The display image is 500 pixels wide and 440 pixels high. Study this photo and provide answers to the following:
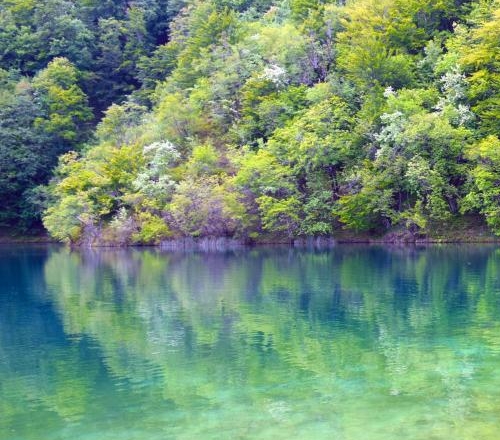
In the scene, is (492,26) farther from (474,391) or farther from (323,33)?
(474,391)

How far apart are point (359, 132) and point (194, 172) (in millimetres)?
11957

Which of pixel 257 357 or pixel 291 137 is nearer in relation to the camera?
pixel 257 357

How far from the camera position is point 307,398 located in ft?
34.1

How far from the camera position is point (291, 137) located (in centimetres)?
4603

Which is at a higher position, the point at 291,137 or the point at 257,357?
the point at 291,137

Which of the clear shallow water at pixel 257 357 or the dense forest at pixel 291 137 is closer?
the clear shallow water at pixel 257 357

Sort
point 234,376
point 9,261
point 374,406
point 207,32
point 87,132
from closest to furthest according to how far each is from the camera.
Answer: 1. point 374,406
2. point 234,376
3. point 9,261
4. point 207,32
5. point 87,132

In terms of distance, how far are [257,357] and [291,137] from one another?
111 feet

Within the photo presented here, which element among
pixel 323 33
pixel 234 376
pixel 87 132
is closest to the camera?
pixel 234 376

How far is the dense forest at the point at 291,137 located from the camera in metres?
41.7

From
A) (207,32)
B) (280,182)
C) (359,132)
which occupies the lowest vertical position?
(280,182)

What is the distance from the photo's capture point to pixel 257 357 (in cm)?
1332

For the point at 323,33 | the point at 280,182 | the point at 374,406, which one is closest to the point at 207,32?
the point at 323,33

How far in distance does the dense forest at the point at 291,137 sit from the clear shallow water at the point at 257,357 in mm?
15285
